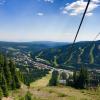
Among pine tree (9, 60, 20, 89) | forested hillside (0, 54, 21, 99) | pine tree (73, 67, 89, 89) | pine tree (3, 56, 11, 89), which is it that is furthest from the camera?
pine tree (73, 67, 89, 89)

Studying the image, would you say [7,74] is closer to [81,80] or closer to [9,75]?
[9,75]

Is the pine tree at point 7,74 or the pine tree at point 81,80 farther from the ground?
the pine tree at point 7,74

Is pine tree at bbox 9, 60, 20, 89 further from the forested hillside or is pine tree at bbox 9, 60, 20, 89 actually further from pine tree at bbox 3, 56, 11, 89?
pine tree at bbox 3, 56, 11, 89

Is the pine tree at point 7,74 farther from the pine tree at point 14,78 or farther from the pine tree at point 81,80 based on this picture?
the pine tree at point 81,80

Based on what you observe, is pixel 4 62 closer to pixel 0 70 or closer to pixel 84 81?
pixel 0 70

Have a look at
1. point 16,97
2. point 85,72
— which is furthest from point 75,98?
point 85,72

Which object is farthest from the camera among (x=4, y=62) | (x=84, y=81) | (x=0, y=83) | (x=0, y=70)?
(x=84, y=81)

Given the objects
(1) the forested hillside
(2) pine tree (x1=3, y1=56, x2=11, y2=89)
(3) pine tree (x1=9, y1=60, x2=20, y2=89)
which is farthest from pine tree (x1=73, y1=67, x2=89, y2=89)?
(2) pine tree (x1=3, y1=56, x2=11, y2=89)

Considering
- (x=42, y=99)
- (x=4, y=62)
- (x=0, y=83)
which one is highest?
(x=4, y=62)

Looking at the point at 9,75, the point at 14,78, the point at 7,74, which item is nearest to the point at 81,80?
the point at 14,78

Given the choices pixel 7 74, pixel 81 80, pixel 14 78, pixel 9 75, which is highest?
pixel 7 74

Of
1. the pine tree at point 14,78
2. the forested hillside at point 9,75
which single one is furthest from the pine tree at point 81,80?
the forested hillside at point 9,75
